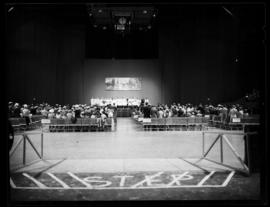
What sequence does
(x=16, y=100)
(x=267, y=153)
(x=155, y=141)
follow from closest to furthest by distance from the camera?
(x=267, y=153) < (x=155, y=141) < (x=16, y=100)

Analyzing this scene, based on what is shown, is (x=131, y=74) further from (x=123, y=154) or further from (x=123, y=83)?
(x=123, y=154)

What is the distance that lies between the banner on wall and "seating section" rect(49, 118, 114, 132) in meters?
15.6

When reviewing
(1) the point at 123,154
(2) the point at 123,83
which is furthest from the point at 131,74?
(1) the point at 123,154

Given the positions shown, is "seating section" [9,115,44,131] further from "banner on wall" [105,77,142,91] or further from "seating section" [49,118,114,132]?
"banner on wall" [105,77,142,91]

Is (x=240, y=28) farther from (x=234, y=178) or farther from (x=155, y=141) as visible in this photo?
(x=234, y=178)

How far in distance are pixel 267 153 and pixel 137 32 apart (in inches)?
1135

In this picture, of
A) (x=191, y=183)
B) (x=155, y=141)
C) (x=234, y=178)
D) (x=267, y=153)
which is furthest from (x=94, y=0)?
(x=155, y=141)

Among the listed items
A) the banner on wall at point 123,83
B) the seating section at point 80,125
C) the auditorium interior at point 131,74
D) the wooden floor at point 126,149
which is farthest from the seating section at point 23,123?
the banner on wall at point 123,83

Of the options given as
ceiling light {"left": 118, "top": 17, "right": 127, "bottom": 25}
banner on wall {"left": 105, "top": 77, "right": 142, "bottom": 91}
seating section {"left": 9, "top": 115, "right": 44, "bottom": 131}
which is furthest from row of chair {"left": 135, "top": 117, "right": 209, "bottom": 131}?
banner on wall {"left": 105, "top": 77, "right": 142, "bottom": 91}

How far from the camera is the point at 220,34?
1147 inches

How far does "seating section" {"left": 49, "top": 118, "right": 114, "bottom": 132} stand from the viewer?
16281mm

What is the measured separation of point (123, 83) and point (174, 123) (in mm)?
15904

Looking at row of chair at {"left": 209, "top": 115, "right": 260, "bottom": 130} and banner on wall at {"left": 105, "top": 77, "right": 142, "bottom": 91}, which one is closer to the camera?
row of chair at {"left": 209, "top": 115, "right": 260, "bottom": 130}

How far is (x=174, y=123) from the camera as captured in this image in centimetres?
1681
